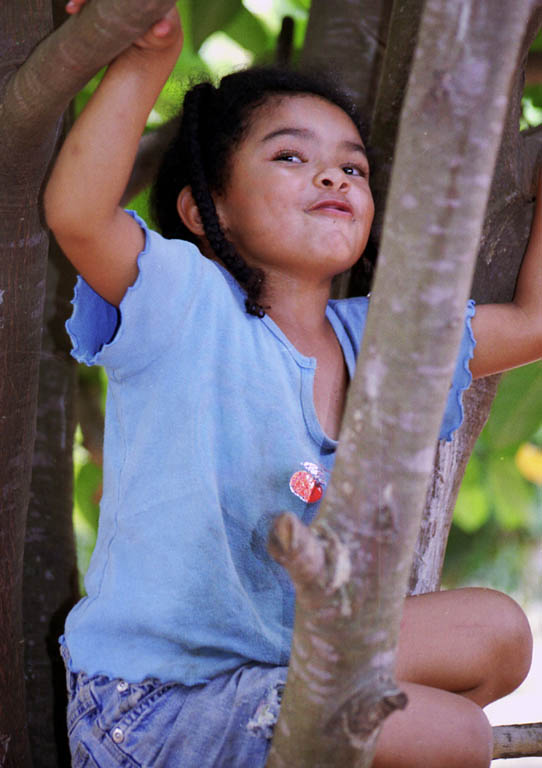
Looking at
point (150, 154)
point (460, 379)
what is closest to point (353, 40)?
point (150, 154)

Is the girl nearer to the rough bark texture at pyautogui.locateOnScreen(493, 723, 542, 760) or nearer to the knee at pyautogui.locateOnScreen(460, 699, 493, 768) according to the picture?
the knee at pyautogui.locateOnScreen(460, 699, 493, 768)

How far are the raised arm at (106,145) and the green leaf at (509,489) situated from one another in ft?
4.45

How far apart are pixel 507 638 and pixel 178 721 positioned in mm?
415

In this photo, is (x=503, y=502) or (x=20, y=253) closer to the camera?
(x=20, y=253)

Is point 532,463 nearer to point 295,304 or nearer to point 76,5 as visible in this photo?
point 295,304

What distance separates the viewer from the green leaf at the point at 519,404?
184 centimetres

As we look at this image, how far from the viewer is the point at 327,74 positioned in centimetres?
175

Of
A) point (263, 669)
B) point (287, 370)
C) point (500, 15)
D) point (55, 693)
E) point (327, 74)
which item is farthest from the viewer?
point (327, 74)

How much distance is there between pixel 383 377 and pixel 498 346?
2.60ft

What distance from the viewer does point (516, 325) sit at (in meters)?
1.50

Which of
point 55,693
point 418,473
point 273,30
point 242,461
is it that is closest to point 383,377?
point 418,473

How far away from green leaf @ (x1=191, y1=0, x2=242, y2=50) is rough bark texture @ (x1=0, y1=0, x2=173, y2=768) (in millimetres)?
658

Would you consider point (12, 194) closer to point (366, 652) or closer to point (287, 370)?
point (287, 370)

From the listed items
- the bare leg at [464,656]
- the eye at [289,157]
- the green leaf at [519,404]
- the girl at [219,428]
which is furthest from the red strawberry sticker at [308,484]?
the green leaf at [519,404]
